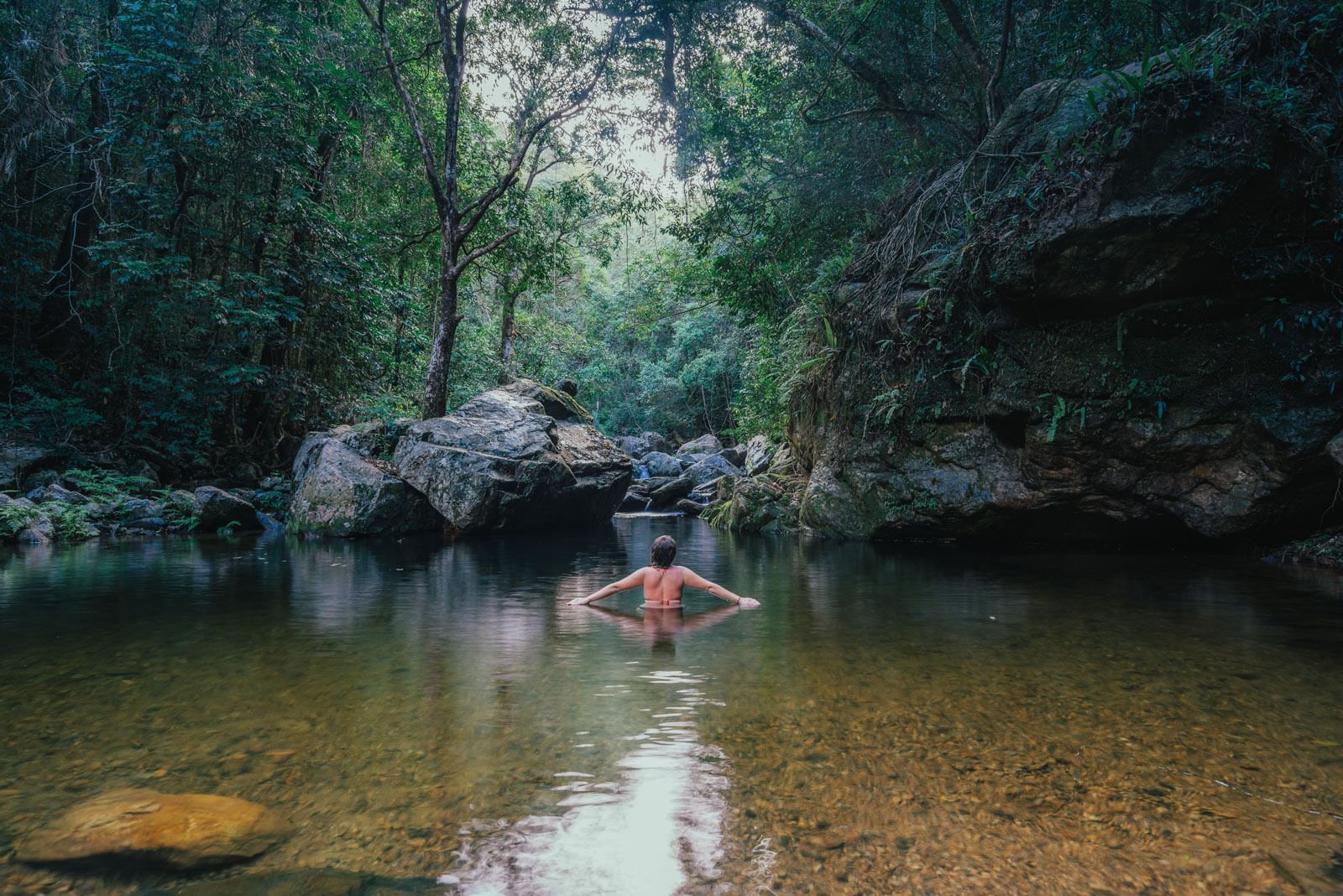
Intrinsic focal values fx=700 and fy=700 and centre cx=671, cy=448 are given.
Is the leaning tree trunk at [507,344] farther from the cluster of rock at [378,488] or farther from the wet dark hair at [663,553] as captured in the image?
the wet dark hair at [663,553]

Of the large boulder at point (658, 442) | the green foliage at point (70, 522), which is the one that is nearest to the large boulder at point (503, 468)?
the green foliage at point (70, 522)

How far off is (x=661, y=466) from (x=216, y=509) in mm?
14195

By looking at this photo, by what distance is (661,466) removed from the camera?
23.8 m

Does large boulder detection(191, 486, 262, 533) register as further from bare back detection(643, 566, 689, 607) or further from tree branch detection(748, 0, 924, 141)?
tree branch detection(748, 0, 924, 141)

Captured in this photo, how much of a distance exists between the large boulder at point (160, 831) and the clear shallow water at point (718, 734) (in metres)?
0.08

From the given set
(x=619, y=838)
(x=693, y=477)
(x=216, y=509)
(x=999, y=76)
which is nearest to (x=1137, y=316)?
(x=999, y=76)

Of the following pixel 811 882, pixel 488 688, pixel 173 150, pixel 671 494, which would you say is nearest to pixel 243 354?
pixel 173 150

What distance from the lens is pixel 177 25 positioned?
1133 centimetres

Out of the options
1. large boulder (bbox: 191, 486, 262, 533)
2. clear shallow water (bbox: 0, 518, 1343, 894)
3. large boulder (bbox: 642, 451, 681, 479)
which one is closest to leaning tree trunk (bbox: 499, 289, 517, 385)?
large boulder (bbox: 642, 451, 681, 479)

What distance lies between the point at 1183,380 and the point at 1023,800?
7.65 meters

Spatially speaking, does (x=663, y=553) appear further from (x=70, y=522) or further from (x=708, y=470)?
(x=708, y=470)

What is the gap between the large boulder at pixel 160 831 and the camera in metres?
2.04

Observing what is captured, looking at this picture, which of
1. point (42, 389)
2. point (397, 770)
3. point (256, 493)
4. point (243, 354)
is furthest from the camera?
point (243, 354)

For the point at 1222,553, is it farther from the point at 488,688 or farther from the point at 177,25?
the point at 177,25
